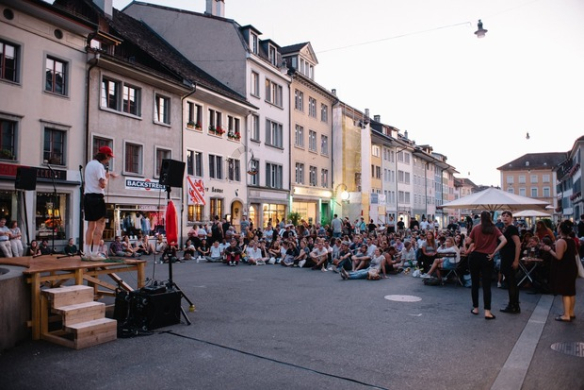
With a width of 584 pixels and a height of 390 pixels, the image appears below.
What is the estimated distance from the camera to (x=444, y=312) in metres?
8.81

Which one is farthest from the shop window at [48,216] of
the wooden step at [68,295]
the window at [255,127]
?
the window at [255,127]

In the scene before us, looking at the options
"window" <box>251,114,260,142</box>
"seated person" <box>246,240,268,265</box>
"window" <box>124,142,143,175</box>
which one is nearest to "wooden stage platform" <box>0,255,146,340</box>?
"seated person" <box>246,240,268,265</box>

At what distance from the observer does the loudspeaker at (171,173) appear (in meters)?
8.31

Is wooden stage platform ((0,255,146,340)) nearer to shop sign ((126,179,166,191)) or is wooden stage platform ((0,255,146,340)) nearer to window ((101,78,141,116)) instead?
shop sign ((126,179,166,191))

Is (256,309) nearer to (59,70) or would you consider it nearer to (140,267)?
(140,267)

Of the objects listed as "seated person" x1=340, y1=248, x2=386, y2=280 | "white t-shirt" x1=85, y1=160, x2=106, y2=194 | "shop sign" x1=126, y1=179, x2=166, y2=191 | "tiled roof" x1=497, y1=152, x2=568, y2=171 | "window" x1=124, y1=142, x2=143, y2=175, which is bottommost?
"seated person" x1=340, y1=248, x2=386, y2=280

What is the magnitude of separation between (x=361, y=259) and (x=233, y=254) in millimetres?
5486

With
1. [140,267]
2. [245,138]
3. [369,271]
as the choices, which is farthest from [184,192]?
[140,267]

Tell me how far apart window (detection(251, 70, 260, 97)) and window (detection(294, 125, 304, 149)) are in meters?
6.29

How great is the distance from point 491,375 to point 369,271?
342 inches

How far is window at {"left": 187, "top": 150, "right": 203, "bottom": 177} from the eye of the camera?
27.0 metres

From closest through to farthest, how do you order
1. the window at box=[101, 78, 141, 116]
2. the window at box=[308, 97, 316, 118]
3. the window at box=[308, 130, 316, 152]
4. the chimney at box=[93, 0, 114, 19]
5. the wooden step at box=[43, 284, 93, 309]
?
the wooden step at box=[43, 284, 93, 309] → the window at box=[101, 78, 141, 116] → the chimney at box=[93, 0, 114, 19] → the window at box=[308, 130, 316, 152] → the window at box=[308, 97, 316, 118]

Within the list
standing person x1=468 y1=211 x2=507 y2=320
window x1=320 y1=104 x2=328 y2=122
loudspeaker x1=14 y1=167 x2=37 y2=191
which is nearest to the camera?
standing person x1=468 y1=211 x2=507 y2=320

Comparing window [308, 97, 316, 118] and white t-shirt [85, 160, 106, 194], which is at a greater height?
window [308, 97, 316, 118]
